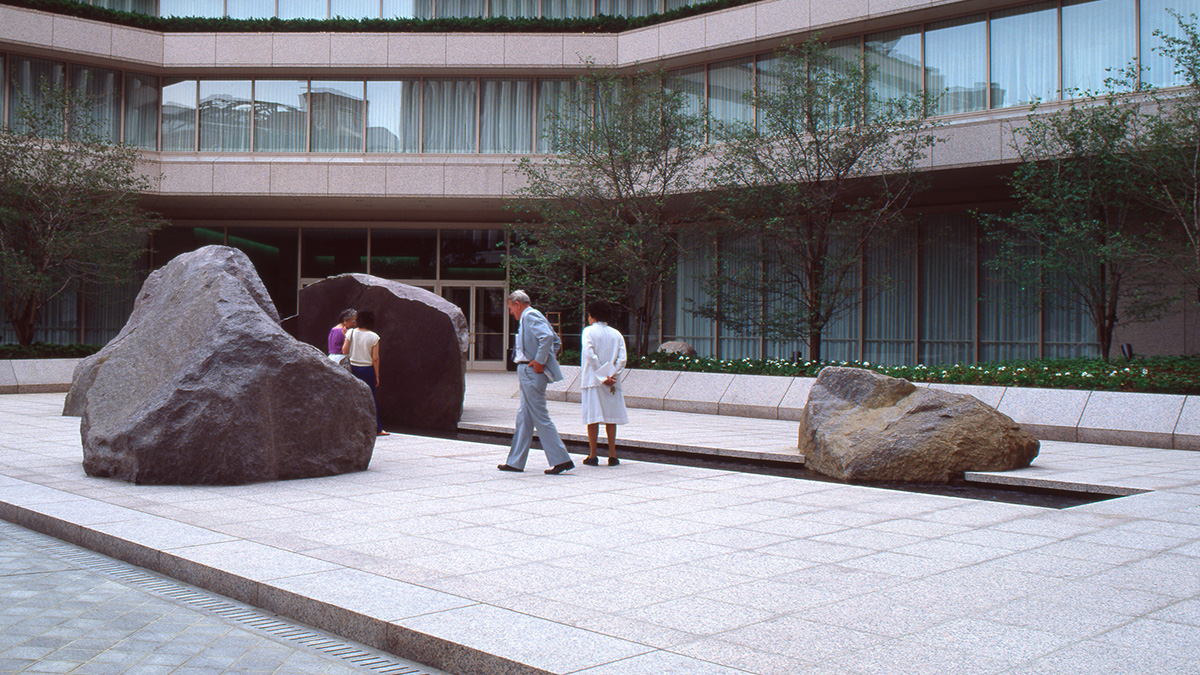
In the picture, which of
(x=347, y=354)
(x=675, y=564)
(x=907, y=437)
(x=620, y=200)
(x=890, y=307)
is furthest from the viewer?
A: (x=890, y=307)

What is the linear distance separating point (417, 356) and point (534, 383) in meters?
5.66

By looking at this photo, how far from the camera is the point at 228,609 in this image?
17.0 feet

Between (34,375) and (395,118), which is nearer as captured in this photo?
(34,375)

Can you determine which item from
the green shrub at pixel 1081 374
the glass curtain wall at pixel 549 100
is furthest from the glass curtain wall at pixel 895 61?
the green shrub at pixel 1081 374

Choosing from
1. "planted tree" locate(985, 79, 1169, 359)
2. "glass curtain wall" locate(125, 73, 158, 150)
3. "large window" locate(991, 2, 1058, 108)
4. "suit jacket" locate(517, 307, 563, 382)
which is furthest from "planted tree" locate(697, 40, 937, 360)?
"glass curtain wall" locate(125, 73, 158, 150)

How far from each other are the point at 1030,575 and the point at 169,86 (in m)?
28.4

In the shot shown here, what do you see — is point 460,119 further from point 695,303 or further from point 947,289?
point 947,289

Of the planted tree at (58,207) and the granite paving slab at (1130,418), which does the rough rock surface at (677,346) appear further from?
the planted tree at (58,207)

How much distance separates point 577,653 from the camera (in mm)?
4016

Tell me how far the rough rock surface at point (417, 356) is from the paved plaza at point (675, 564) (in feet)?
15.5

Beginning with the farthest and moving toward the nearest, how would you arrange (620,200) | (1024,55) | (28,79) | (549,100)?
(549,100) < (28,79) < (1024,55) < (620,200)

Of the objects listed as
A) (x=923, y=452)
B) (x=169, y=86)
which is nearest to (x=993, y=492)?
(x=923, y=452)

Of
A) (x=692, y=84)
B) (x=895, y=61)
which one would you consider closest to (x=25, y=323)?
(x=692, y=84)

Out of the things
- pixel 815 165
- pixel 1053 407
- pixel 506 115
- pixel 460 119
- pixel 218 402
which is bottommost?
pixel 1053 407
